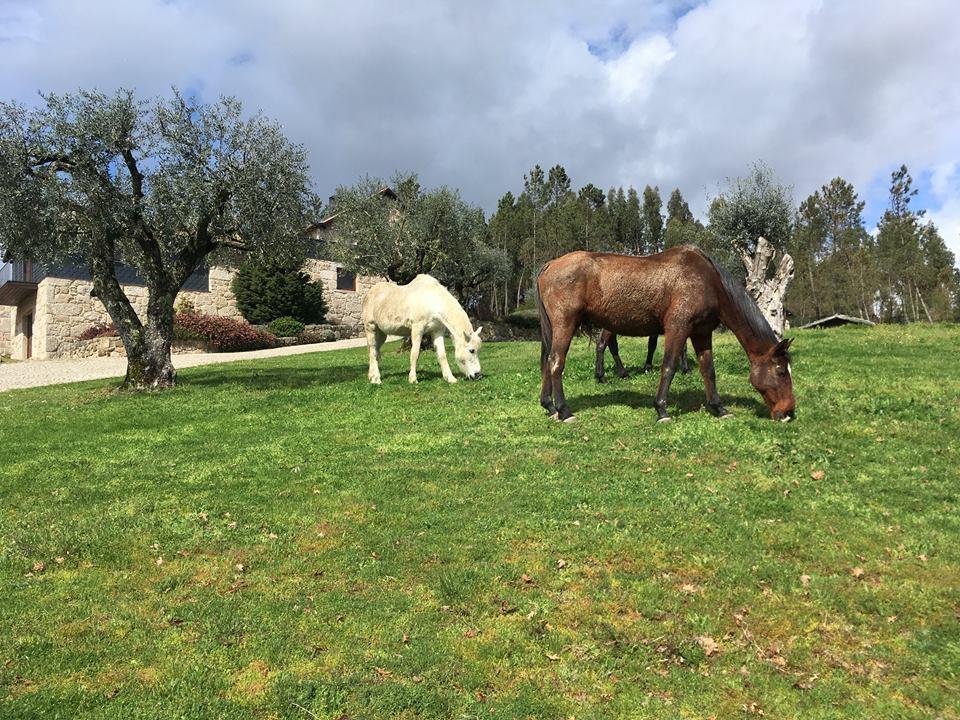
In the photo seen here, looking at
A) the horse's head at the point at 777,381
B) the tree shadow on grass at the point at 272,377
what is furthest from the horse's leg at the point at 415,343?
the horse's head at the point at 777,381

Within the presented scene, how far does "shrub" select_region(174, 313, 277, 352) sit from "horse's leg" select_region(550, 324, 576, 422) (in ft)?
87.2

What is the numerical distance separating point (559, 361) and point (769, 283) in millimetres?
16539

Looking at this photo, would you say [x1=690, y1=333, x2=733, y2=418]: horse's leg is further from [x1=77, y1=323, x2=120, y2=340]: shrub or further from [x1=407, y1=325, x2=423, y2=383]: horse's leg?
[x1=77, y1=323, x2=120, y2=340]: shrub

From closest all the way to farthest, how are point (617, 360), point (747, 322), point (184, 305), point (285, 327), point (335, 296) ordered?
point (747, 322), point (617, 360), point (184, 305), point (285, 327), point (335, 296)

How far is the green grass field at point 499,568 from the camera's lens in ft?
12.1

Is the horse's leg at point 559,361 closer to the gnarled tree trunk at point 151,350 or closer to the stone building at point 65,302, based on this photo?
the gnarled tree trunk at point 151,350

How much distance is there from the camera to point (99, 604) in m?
4.82

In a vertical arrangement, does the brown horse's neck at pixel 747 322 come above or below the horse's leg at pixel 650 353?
above

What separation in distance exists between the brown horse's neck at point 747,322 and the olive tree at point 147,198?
10.5 meters

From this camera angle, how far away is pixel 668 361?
9.70 metres

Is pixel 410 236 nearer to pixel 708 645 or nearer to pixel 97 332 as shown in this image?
pixel 97 332

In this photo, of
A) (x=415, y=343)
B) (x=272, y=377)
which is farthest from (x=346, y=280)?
(x=415, y=343)

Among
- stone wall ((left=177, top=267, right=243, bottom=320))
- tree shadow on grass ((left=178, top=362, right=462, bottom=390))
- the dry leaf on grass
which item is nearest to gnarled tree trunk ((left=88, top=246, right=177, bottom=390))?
tree shadow on grass ((left=178, top=362, right=462, bottom=390))

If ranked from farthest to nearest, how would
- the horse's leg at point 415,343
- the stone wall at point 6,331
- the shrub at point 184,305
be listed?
the stone wall at point 6,331 < the shrub at point 184,305 < the horse's leg at point 415,343
